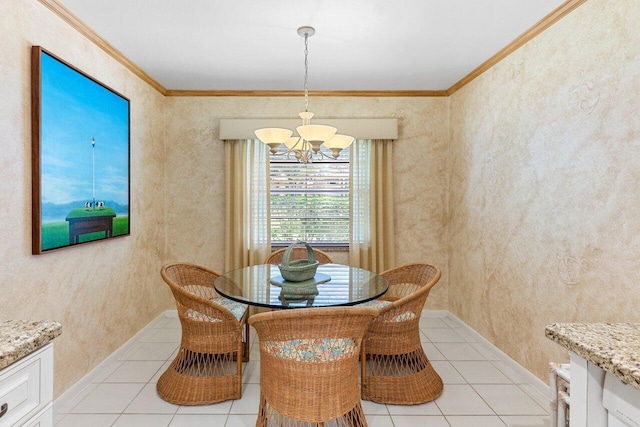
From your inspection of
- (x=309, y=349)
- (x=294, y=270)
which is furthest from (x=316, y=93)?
(x=309, y=349)

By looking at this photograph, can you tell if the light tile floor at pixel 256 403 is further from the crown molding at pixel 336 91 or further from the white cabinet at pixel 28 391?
the crown molding at pixel 336 91

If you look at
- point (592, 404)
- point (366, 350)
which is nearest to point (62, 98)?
point (366, 350)

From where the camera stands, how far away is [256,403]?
7.72 ft

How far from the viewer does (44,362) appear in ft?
3.72

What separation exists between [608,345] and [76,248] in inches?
114

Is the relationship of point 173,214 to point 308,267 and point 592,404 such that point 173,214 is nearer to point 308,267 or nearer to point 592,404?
point 308,267

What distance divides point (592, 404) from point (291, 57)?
9.61 feet

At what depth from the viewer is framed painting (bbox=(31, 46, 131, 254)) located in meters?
2.05

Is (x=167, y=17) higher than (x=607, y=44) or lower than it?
higher

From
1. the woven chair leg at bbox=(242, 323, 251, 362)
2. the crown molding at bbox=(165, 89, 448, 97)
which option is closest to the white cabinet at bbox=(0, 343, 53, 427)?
the woven chair leg at bbox=(242, 323, 251, 362)

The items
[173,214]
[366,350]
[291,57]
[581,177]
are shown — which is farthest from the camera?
[173,214]

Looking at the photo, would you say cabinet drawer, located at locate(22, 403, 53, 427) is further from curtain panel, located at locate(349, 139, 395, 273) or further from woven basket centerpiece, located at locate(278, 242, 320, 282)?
curtain panel, located at locate(349, 139, 395, 273)

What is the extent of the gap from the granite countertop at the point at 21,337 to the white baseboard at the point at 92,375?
154cm

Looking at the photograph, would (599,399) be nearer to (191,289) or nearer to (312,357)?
(312,357)
